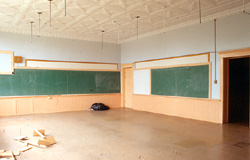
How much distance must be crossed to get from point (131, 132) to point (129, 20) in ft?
12.7

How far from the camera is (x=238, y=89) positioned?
24.9ft

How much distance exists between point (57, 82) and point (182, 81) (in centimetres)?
527

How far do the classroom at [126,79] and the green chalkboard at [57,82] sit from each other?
0.13 ft

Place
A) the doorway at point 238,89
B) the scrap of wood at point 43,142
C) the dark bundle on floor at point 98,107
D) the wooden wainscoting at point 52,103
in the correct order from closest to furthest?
the scrap of wood at point 43,142
the doorway at point 238,89
the wooden wainscoting at point 52,103
the dark bundle on floor at point 98,107

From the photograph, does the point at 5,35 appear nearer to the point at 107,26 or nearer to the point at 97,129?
the point at 107,26

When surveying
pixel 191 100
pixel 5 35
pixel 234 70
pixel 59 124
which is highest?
pixel 5 35

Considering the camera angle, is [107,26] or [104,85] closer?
[107,26]

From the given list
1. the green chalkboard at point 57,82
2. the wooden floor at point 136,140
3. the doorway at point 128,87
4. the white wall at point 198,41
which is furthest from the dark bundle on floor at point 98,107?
the wooden floor at point 136,140

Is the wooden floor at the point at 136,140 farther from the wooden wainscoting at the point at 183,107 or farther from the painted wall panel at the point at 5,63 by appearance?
the painted wall panel at the point at 5,63

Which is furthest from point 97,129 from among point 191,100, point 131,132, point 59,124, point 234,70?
point 234,70

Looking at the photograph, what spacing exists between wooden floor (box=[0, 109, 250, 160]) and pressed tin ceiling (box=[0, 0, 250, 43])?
342 cm

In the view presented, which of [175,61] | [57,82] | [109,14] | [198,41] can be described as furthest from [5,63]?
[198,41]

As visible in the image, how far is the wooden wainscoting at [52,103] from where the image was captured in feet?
26.5

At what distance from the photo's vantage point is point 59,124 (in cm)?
641
